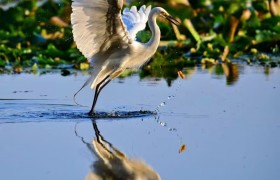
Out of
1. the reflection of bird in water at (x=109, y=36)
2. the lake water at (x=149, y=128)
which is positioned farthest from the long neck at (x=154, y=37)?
the lake water at (x=149, y=128)

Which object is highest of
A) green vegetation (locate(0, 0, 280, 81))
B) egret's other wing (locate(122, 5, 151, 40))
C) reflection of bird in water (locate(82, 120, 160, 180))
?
egret's other wing (locate(122, 5, 151, 40))

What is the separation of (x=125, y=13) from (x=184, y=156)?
3705 mm

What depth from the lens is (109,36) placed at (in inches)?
387

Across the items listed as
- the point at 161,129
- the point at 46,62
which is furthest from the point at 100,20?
the point at 46,62

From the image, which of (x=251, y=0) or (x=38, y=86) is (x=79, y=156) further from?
(x=251, y=0)

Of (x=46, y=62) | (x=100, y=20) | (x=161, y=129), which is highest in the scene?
(x=100, y=20)

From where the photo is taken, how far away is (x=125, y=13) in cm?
1091

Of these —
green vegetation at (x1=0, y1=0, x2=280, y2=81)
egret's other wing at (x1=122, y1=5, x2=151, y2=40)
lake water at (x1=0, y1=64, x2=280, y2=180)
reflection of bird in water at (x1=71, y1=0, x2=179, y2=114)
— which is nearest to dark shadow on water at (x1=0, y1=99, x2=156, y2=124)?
lake water at (x1=0, y1=64, x2=280, y2=180)

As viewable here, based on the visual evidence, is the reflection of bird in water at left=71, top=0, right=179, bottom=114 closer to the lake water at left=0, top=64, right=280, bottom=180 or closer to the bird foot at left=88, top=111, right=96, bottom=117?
the bird foot at left=88, top=111, right=96, bottom=117

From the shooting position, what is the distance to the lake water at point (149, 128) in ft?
23.5

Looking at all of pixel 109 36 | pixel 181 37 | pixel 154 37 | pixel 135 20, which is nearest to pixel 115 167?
pixel 109 36

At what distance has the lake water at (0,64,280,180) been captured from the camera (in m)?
7.16

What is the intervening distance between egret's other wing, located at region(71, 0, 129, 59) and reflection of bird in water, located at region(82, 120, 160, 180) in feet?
5.66

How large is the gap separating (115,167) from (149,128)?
5.68ft
